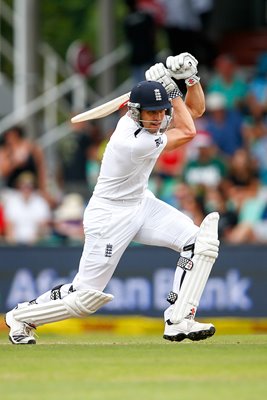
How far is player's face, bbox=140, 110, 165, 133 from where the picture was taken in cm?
859

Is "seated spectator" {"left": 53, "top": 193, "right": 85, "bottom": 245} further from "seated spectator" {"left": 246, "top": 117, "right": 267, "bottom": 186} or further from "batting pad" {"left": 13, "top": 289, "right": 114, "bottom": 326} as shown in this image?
"batting pad" {"left": 13, "top": 289, "right": 114, "bottom": 326}

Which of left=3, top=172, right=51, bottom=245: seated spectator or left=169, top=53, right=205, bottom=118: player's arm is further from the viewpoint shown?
left=3, top=172, right=51, bottom=245: seated spectator

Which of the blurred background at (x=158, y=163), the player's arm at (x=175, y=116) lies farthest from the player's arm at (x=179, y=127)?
the blurred background at (x=158, y=163)

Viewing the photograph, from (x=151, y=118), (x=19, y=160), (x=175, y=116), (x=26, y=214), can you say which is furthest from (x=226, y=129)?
(x=151, y=118)

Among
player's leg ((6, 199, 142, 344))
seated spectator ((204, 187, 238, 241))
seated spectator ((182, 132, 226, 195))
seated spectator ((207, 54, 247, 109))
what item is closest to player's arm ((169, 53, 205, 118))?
player's leg ((6, 199, 142, 344))

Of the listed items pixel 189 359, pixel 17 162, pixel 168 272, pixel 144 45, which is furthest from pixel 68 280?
pixel 189 359

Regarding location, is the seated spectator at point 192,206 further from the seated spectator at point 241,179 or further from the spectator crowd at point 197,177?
the seated spectator at point 241,179

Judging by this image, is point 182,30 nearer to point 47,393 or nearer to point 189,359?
point 189,359

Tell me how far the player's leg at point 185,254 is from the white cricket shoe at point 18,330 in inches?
36.8

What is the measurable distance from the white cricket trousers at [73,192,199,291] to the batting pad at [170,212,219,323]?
104 millimetres

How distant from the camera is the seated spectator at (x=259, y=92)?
15.4 meters

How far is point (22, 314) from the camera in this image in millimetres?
8891

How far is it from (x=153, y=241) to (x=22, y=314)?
997 millimetres

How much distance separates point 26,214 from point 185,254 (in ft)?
19.6
